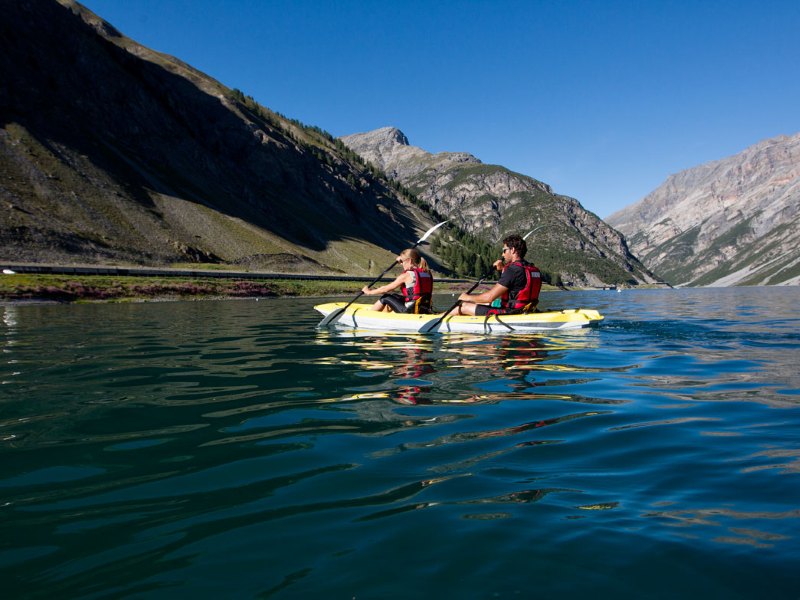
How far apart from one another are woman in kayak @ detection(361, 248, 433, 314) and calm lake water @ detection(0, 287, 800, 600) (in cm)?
916

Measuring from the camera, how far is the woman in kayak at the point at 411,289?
1972 centimetres

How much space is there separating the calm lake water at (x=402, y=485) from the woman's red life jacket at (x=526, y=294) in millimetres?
7688

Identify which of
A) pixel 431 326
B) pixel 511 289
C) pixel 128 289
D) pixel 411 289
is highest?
pixel 128 289

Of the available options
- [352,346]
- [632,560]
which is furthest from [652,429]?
Result: [352,346]

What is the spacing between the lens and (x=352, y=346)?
16141 mm

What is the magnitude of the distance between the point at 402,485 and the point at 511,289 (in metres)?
14.7

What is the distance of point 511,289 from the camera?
62.0ft

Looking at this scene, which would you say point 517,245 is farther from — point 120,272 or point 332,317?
point 120,272

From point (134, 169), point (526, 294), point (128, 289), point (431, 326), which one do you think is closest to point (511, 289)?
point (526, 294)

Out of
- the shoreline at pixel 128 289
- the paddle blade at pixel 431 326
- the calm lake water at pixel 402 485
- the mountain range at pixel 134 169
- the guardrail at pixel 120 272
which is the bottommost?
the calm lake water at pixel 402 485

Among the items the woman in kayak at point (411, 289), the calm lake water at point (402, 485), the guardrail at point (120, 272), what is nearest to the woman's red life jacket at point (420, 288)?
the woman in kayak at point (411, 289)

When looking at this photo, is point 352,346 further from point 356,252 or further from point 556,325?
point 356,252

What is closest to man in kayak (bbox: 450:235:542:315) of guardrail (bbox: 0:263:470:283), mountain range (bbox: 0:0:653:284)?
guardrail (bbox: 0:263:470:283)

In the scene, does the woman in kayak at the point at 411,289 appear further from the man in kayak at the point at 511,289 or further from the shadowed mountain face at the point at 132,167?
the shadowed mountain face at the point at 132,167
